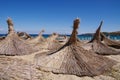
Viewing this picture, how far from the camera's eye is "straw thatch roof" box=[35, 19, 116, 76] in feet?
18.4

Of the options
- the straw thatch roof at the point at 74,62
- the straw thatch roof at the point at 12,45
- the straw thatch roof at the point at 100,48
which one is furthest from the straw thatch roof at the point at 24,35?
the straw thatch roof at the point at 74,62

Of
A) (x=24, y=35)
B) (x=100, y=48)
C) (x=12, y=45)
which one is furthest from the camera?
(x=24, y=35)

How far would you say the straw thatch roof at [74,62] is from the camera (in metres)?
5.60

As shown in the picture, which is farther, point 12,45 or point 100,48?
point 100,48

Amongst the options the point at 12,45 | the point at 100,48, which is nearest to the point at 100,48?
the point at 100,48

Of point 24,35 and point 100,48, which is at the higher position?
point 24,35

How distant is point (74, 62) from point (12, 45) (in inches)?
181

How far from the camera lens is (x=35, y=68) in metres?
3.78

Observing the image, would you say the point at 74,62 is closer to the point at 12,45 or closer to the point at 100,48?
the point at 12,45

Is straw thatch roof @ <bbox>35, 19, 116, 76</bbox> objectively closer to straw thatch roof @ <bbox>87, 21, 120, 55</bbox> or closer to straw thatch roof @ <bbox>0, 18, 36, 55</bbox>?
straw thatch roof @ <bbox>0, 18, 36, 55</bbox>

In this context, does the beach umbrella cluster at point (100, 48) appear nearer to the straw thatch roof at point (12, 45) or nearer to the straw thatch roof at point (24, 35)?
the straw thatch roof at point (12, 45)

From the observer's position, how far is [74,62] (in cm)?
591

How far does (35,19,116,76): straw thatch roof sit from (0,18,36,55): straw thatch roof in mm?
3453

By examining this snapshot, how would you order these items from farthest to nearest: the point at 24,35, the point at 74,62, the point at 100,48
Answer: the point at 24,35 → the point at 100,48 → the point at 74,62
